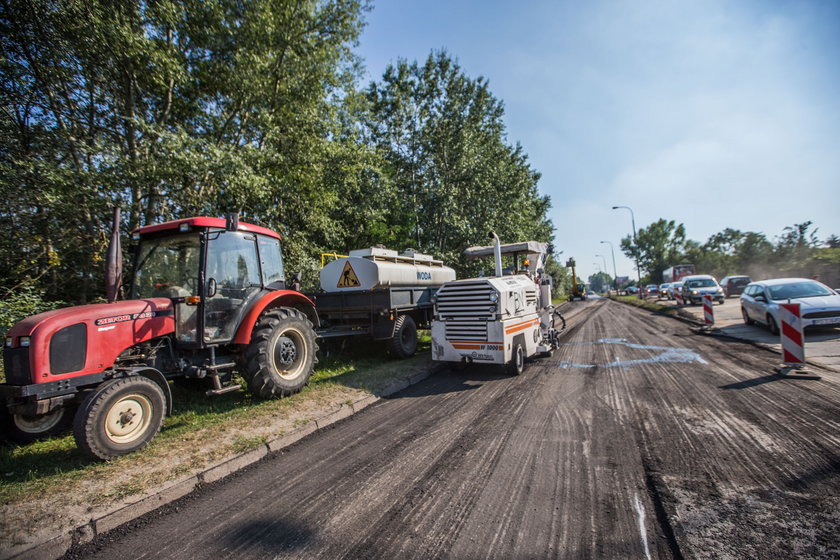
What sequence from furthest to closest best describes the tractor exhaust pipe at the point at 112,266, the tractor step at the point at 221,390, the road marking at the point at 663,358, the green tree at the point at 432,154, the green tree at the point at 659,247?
1. the green tree at the point at 659,247
2. the green tree at the point at 432,154
3. the road marking at the point at 663,358
4. the tractor step at the point at 221,390
5. the tractor exhaust pipe at the point at 112,266

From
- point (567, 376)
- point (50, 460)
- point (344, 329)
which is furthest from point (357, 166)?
point (50, 460)

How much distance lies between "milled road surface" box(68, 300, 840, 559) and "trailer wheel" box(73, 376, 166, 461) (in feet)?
3.73

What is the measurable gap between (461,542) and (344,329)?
21.0 ft

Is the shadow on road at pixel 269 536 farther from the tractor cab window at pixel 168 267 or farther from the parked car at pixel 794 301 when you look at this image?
the parked car at pixel 794 301

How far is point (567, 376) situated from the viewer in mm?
6859

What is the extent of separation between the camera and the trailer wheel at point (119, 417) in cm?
347

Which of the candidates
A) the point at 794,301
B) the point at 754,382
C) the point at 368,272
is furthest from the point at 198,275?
the point at 794,301

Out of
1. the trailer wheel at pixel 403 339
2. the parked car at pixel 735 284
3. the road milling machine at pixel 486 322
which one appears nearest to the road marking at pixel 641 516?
the road milling machine at pixel 486 322

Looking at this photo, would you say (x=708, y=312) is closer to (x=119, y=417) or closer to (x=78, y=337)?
(x=119, y=417)

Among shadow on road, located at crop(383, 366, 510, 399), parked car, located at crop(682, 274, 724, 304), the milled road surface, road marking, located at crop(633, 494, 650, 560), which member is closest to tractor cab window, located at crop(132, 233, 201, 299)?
the milled road surface

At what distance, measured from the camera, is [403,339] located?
28.8 ft

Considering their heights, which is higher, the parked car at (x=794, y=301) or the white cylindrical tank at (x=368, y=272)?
the white cylindrical tank at (x=368, y=272)

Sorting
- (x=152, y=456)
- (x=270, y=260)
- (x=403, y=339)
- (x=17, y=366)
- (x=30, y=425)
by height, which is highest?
(x=270, y=260)

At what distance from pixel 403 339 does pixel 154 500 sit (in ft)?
19.7
